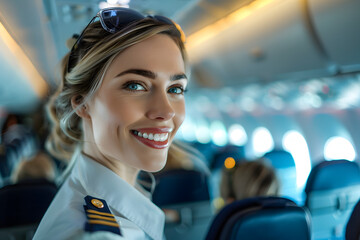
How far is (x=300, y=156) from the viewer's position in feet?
22.1

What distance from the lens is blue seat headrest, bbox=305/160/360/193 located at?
11.0ft

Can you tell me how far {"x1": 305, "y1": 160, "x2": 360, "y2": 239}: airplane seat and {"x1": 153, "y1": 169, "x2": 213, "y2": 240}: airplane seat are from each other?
39.1 inches

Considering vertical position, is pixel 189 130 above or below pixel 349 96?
above

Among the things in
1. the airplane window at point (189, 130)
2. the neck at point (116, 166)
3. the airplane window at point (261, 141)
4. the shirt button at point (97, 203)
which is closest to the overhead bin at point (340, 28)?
the neck at point (116, 166)

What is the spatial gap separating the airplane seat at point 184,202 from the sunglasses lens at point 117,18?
2.34m

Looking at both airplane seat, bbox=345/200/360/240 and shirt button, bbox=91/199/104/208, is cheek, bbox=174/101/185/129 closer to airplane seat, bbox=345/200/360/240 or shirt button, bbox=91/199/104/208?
shirt button, bbox=91/199/104/208

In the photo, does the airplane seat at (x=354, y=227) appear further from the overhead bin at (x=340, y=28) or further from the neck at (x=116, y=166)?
the overhead bin at (x=340, y=28)

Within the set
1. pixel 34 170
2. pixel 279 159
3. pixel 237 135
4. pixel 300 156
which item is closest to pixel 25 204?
pixel 34 170

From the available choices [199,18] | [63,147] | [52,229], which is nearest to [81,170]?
[52,229]

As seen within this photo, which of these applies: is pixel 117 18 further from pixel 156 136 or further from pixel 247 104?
pixel 247 104

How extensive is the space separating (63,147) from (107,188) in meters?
0.78

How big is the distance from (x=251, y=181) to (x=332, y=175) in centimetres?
96

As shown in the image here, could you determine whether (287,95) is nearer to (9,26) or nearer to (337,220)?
(337,220)

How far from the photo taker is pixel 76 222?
101 cm
